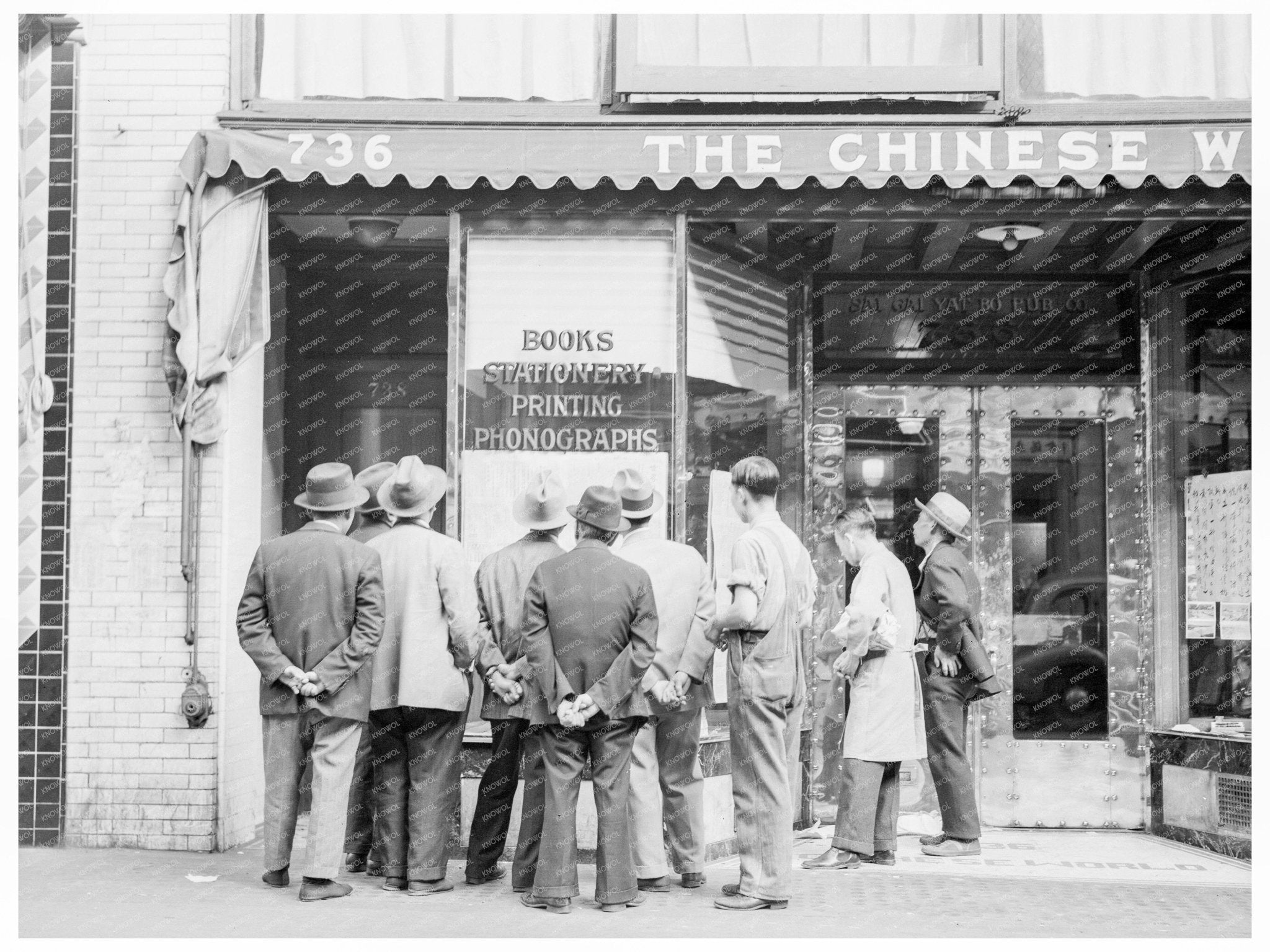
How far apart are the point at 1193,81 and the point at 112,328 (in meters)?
6.13

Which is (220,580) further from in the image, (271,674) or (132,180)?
(132,180)

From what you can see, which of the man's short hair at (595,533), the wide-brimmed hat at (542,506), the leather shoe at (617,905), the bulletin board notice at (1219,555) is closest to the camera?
the leather shoe at (617,905)

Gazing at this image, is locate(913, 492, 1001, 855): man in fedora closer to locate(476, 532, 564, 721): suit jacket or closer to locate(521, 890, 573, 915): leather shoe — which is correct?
locate(476, 532, 564, 721): suit jacket

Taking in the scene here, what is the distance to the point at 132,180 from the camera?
24.6 feet

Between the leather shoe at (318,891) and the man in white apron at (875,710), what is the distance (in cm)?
247

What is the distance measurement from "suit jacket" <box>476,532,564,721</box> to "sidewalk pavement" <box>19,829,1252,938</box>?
922 millimetres

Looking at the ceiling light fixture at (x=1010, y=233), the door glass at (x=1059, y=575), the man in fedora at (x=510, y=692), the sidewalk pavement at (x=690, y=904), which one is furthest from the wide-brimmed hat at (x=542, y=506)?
the door glass at (x=1059, y=575)

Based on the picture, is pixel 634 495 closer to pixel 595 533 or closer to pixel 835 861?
pixel 595 533

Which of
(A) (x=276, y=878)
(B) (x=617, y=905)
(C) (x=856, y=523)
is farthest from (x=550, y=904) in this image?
(C) (x=856, y=523)

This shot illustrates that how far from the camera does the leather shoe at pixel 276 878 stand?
6488 millimetres

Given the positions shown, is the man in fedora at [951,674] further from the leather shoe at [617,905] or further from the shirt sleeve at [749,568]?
the leather shoe at [617,905]

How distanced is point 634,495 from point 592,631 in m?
0.91

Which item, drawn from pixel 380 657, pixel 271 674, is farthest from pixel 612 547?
pixel 271 674

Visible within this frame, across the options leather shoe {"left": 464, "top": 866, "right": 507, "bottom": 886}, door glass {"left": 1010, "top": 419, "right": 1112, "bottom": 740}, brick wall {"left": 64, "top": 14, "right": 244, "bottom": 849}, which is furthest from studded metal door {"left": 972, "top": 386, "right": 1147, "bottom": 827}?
brick wall {"left": 64, "top": 14, "right": 244, "bottom": 849}
